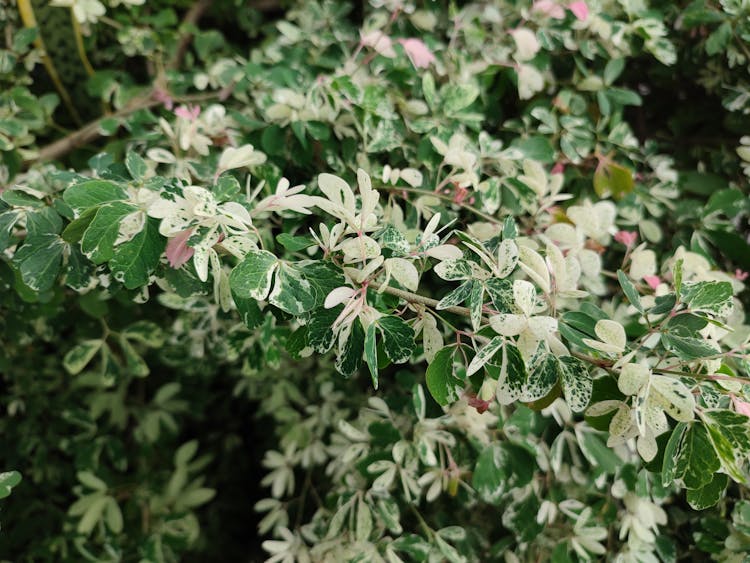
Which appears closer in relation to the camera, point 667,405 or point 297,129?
point 667,405

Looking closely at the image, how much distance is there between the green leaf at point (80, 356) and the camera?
127 cm

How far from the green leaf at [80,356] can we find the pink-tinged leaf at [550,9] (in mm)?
1082

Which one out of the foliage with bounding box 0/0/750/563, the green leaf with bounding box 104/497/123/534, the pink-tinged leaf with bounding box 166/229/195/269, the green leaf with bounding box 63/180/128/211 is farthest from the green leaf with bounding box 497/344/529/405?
the green leaf with bounding box 104/497/123/534

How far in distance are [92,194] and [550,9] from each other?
36.4 inches

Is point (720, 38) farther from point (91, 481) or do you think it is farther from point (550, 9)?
point (91, 481)

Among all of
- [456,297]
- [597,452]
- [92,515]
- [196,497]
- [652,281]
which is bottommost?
[196,497]

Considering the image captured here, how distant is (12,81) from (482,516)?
4.46ft

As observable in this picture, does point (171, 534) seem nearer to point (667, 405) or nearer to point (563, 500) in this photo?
point (563, 500)

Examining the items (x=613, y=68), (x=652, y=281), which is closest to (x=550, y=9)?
(x=613, y=68)

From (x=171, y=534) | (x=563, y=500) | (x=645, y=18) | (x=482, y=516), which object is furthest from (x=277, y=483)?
(x=645, y=18)

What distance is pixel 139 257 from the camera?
737 mm

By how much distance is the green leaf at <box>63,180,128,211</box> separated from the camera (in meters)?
0.76

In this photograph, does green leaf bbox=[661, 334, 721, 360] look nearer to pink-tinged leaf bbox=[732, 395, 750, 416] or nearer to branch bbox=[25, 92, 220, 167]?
pink-tinged leaf bbox=[732, 395, 750, 416]

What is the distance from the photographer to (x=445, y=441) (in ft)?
3.60
